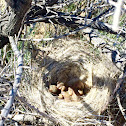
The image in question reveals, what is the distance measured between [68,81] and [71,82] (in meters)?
0.04

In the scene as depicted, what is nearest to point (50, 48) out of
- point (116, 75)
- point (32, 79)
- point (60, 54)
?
point (60, 54)

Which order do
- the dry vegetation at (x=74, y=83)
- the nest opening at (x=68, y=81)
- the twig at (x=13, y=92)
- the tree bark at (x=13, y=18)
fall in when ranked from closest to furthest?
the twig at (x=13, y=92)
the tree bark at (x=13, y=18)
the dry vegetation at (x=74, y=83)
the nest opening at (x=68, y=81)

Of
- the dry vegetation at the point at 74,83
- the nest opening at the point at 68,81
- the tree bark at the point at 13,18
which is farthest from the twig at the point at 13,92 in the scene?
the nest opening at the point at 68,81

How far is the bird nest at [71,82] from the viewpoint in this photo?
Answer: 1938mm

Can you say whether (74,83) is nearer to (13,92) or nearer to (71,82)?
(71,82)

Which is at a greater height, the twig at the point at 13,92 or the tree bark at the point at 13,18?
the tree bark at the point at 13,18

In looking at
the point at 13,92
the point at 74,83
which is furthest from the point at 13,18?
the point at 74,83

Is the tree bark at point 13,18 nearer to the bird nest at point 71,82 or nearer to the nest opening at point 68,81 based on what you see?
the bird nest at point 71,82

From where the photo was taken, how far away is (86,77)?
2.47 metres

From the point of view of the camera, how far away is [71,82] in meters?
2.61

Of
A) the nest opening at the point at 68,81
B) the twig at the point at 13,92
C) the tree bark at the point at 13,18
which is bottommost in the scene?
the nest opening at the point at 68,81

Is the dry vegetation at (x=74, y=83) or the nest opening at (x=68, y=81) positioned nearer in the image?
the dry vegetation at (x=74, y=83)

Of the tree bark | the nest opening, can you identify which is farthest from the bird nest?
the tree bark

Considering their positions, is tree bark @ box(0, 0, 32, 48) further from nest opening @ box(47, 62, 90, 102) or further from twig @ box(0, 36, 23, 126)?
nest opening @ box(47, 62, 90, 102)
